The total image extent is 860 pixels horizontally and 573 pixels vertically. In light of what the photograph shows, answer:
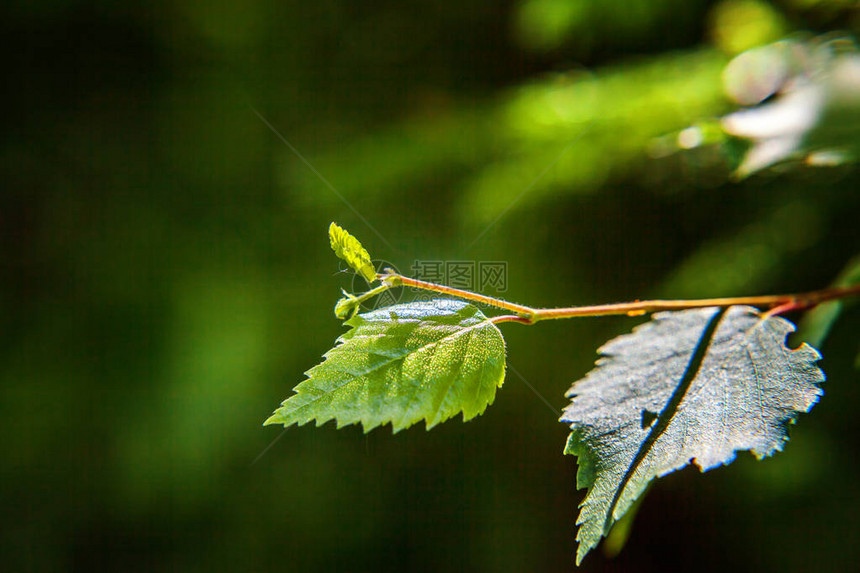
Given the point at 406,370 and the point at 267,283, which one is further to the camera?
the point at 267,283

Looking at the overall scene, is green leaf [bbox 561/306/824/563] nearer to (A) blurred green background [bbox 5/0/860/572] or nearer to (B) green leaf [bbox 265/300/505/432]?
(B) green leaf [bbox 265/300/505/432]

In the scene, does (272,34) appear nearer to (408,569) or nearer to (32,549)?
(408,569)

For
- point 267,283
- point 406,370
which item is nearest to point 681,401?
point 406,370

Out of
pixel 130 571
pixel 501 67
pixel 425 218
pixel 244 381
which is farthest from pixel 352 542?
pixel 501 67

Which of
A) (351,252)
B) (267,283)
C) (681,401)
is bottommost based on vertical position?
(681,401)

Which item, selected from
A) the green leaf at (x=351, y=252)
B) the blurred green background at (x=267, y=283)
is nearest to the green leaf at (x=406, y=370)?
the green leaf at (x=351, y=252)

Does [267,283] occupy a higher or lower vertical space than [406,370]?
higher

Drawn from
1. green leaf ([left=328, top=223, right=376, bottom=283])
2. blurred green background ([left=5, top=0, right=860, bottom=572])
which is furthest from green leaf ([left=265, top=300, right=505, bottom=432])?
blurred green background ([left=5, top=0, right=860, bottom=572])

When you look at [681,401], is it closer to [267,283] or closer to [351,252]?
[351,252]
